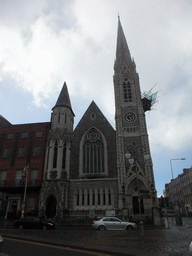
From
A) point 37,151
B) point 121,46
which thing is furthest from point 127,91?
point 37,151

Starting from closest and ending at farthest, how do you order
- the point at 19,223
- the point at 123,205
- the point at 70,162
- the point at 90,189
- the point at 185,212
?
the point at 19,223, the point at 123,205, the point at 90,189, the point at 70,162, the point at 185,212

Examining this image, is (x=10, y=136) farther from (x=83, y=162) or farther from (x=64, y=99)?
(x=83, y=162)

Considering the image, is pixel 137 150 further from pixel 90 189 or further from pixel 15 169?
pixel 15 169

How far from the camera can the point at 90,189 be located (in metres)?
29.2

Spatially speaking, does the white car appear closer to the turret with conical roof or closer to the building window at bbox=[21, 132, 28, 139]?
the turret with conical roof

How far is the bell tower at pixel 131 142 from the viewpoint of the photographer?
2749cm

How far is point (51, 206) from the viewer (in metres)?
28.2

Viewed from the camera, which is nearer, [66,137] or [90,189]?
[90,189]

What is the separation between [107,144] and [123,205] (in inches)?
382

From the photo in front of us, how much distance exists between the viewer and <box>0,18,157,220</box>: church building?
91.5ft

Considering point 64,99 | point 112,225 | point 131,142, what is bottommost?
point 112,225

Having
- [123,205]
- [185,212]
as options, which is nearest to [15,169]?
[123,205]

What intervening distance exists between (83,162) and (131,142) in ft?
27.4

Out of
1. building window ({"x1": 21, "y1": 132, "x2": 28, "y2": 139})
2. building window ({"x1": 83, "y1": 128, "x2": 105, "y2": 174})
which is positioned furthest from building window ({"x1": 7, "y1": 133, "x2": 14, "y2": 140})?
building window ({"x1": 83, "y1": 128, "x2": 105, "y2": 174})
